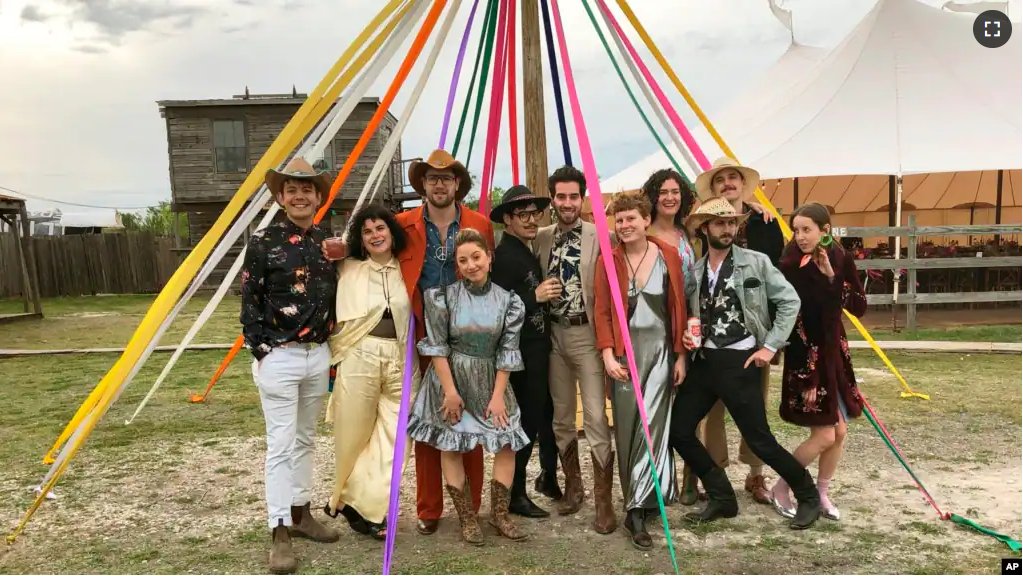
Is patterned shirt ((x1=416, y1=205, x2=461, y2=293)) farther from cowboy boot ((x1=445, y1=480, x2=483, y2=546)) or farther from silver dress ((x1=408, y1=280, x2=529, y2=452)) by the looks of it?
cowboy boot ((x1=445, y1=480, x2=483, y2=546))

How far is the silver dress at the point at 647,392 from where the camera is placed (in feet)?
9.50

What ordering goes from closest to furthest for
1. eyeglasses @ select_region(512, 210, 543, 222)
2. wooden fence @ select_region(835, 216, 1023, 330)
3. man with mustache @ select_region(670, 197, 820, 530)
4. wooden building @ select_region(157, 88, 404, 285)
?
man with mustache @ select_region(670, 197, 820, 530) → eyeglasses @ select_region(512, 210, 543, 222) → wooden fence @ select_region(835, 216, 1023, 330) → wooden building @ select_region(157, 88, 404, 285)

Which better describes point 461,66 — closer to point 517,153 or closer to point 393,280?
point 517,153

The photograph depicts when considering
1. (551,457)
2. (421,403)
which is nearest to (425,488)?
(421,403)

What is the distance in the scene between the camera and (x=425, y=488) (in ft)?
9.87

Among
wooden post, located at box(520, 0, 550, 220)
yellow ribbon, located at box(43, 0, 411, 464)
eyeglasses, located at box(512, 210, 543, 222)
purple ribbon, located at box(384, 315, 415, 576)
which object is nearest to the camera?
purple ribbon, located at box(384, 315, 415, 576)

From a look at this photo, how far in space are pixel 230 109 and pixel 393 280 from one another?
1588 centimetres

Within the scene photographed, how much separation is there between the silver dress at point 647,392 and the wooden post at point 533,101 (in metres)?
1.43

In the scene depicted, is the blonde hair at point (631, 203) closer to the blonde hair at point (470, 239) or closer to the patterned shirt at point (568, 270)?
the patterned shirt at point (568, 270)

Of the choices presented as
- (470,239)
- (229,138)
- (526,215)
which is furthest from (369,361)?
(229,138)

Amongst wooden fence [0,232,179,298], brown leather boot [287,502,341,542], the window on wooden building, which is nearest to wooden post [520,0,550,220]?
brown leather boot [287,502,341,542]

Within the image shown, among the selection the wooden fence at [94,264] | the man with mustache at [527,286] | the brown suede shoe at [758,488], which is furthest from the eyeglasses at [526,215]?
the wooden fence at [94,264]

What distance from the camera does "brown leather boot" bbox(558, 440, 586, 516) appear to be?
Result: 319cm

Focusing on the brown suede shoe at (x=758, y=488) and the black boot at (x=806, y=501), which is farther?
the brown suede shoe at (x=758, y=488)
